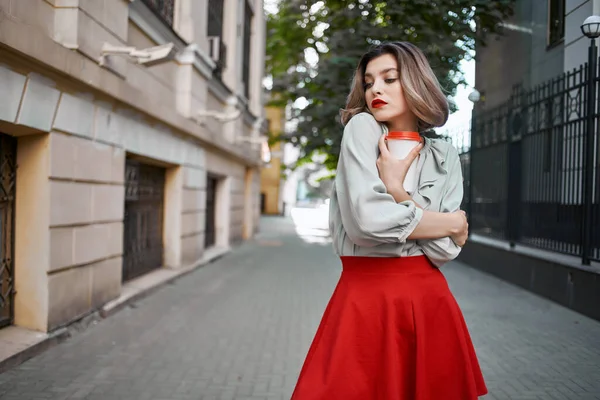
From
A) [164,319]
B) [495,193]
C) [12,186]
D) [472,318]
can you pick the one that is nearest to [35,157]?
[12,186]

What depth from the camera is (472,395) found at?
5.81ft

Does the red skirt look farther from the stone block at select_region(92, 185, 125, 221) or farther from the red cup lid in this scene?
the stone block at select_region(92, 185, 125, 221)

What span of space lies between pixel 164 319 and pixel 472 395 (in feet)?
15.5

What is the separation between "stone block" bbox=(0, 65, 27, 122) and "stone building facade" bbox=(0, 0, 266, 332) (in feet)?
0.04

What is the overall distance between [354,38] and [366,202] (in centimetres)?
669

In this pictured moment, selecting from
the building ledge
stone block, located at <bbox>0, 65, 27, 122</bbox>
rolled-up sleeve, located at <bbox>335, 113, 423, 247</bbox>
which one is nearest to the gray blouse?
rolled-up sleeve, located at <bbox>335, 113, 423, 247</bbox>

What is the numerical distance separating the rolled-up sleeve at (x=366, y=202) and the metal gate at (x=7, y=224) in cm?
395

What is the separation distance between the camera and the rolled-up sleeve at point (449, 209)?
1785 mm

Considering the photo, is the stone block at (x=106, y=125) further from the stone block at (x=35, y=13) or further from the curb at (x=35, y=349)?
the curb at (x=35, y=349)

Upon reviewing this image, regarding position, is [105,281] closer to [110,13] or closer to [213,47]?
[110,13]

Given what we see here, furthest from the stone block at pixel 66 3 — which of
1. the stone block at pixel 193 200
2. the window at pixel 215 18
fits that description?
the window at pixel 215 18

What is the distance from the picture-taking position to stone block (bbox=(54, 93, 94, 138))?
4.86 metres

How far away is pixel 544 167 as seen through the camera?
7.56 m

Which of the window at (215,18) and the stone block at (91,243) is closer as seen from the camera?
the stone block at (91,243)
